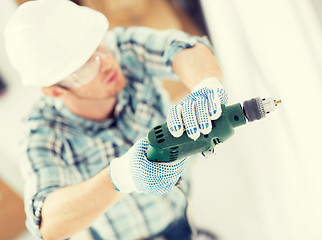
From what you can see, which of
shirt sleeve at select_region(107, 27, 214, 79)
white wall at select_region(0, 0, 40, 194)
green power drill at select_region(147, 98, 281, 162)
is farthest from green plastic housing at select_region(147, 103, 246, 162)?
white wall at select_region(0, 0, 40, 194)

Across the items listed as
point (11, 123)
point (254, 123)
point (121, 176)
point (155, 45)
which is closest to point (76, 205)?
point (121, 176)

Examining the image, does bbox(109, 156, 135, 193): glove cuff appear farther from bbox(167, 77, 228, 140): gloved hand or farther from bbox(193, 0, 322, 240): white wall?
bbox(193, 0, 322, 240): white wall

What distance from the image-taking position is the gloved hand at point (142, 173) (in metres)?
0.88

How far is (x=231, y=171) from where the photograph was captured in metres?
2.24

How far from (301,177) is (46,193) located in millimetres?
841

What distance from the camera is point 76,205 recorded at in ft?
3.37

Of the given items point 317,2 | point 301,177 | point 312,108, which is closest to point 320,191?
point 301,177

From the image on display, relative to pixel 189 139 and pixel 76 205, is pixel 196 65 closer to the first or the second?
pixel 189 139

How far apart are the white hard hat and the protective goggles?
0.05 m

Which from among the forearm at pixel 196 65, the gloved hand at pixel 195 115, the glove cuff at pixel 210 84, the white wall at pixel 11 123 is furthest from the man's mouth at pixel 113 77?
the white wall at pixel 11 123

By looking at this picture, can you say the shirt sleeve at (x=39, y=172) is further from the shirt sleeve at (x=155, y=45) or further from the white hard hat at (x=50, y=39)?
the shirt sleeve at (x=155, y=45)

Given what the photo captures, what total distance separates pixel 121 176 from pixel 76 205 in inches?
7.8

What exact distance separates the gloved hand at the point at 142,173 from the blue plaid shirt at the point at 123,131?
0.42 m

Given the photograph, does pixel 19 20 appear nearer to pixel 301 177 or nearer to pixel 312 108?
pixel 312 108
